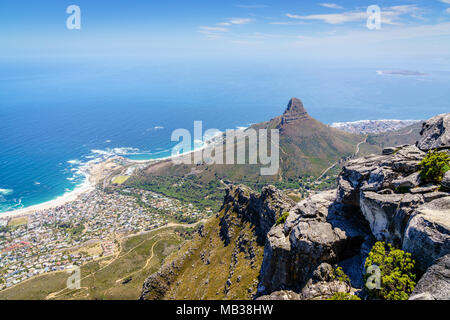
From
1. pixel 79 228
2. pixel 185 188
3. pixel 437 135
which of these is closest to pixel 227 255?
pixel 437 135

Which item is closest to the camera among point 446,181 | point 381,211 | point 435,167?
point 446,181

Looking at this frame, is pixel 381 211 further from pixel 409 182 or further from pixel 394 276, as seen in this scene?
pixel 394 276

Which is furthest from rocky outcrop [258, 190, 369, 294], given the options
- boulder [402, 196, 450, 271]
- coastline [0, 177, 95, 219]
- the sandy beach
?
the sandy beach

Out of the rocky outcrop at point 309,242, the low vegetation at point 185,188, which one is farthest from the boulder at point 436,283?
the low vegetation at point 185,188

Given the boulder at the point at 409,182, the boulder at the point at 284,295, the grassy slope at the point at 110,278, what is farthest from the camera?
the grassy slope at the point at 110,278

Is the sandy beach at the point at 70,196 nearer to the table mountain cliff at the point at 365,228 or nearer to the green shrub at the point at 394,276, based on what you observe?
the table mountain cliff at the point at 365,228

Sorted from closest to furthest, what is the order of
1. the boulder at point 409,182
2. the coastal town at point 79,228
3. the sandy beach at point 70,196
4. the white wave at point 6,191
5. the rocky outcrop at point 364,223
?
the rocky outcrop at point 364,223 < the boulder at point 409,182 < the coastal town at point 79,228 < the sandy beach at point 70,196 < the white wave at point 6,191
